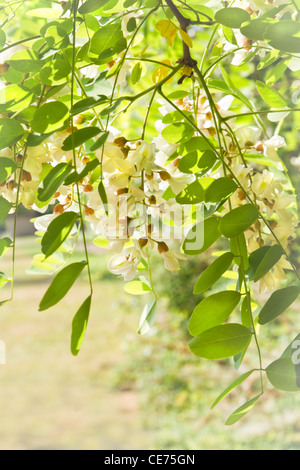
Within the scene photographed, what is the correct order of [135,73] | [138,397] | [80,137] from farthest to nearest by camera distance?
[138,397] < [135,73] < [80,137]

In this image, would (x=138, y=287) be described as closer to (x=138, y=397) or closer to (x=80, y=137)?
(x=80, y=137)

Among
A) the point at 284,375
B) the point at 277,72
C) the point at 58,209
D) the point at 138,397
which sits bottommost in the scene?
the point at 138,397

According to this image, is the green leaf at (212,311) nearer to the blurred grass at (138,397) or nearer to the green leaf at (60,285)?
the green leaf at (60,285)

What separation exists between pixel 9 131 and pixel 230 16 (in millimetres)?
140

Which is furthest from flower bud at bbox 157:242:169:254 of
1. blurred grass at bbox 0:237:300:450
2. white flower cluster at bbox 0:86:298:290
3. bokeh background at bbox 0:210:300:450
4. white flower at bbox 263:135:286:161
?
bokeh background at bbox 0:210:300:450

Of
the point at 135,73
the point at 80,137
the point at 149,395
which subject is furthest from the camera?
the point at 149,395

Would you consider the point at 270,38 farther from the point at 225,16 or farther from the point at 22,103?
the point at 22,103

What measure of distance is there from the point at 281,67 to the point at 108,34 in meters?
0.16

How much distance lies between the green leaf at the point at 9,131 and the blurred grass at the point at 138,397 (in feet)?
5.18

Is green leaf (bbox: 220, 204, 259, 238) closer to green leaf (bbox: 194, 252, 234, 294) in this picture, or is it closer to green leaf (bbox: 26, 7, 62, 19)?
green leaf (bbox: 194, 252, 234, 294)

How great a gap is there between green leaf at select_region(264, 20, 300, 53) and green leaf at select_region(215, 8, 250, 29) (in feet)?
0.08

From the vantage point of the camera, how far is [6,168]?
0.35 meters

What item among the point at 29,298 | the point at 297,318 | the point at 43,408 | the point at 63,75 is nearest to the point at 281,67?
the point at 63,75

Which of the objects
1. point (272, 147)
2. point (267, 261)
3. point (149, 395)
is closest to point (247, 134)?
point (272, 147)
